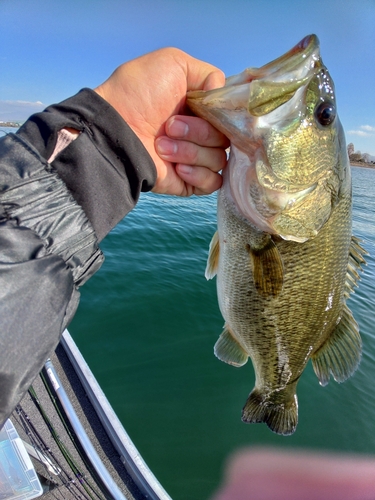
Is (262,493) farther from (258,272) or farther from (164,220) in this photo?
(164,220)

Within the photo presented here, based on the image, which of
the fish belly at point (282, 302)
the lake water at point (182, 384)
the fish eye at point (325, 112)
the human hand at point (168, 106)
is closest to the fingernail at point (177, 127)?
the human hand at point (168, 106)

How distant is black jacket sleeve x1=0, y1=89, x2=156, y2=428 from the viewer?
1135mm

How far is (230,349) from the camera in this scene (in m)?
2.45

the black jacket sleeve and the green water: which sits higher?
the black jacket sleeve

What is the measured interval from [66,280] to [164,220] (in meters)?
9.75

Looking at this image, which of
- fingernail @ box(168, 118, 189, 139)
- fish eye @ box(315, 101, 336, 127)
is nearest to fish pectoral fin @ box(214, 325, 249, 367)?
fingernail @ box(168, 118, 189, 139)

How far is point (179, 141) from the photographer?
6.31ft

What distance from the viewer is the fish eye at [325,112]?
1707mm

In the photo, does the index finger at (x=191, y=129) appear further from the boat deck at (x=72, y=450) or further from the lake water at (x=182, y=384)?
the lake water at (x=182, y=384)

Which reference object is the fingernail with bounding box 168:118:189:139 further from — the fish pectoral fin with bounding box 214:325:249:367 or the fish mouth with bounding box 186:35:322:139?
the fish pectoral fin with bounding box 214:325:249:367

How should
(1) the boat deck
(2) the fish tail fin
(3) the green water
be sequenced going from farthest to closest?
1. (3) the green water
2. (1) the boat deck
3. (2) the fish tail fin

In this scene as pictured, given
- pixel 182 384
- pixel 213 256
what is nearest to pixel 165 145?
pixel 213 256

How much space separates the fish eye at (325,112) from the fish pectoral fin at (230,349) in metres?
1.48

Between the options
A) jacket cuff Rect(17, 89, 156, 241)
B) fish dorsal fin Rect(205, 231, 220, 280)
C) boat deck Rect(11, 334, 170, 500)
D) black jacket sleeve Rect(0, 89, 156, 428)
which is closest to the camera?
black jacket sleeve Rect(0, 89, 156, 428)
